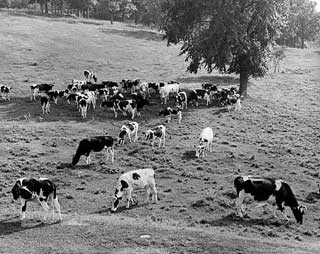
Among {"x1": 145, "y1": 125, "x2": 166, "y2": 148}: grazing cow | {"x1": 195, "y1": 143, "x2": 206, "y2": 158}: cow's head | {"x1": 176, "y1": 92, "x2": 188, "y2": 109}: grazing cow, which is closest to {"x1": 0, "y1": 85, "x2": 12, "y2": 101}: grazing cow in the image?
{"x1": 176, "y1": 92, "x2": 188, "y2": 109}: grazing cow

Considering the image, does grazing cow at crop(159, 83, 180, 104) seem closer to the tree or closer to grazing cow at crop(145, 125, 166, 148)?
the tree

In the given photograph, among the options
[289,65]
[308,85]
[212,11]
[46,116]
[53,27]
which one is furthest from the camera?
[53,27]

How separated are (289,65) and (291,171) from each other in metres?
51.3

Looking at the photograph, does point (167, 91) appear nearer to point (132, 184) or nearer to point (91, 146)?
point (91, 146)

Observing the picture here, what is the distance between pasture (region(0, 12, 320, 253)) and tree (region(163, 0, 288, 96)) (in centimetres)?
418

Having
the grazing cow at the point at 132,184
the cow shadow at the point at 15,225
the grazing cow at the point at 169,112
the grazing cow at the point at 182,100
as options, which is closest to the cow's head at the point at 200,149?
the grazing cow at the point at 169,112

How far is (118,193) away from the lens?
76.2ft

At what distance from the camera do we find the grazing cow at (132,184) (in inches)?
917

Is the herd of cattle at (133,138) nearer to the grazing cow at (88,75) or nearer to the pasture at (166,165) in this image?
the grazing cow at (88,75)

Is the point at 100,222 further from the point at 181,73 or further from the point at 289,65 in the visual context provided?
the point at 289,65

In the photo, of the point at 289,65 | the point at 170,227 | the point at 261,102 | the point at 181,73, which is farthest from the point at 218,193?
the point at 289,65

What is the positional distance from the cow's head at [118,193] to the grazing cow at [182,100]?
67.3ft

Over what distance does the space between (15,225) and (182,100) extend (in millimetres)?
25186

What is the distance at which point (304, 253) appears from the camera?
19.0 meters
